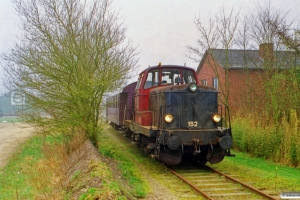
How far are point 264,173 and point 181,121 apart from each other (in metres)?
2.77

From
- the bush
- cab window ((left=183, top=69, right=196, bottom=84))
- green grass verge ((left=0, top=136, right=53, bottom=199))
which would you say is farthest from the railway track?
green grass verge ((left=0, top=136, right=53, bottom=199))

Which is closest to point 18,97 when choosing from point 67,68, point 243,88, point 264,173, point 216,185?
point 67,68

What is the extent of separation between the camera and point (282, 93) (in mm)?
13250

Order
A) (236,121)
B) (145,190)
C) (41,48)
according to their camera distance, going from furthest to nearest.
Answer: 1. (236,121)
2. (41,48)
3. (145,190)

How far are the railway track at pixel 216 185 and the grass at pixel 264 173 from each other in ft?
1.50

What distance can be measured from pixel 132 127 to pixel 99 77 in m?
2.30

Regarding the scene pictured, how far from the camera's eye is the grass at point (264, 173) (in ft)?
26.5

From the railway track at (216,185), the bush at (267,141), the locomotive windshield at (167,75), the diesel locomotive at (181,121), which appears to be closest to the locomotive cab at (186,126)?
the diesel locomotive at (181,121)

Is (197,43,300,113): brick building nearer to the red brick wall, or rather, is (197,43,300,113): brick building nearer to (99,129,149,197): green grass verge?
the red brick wall

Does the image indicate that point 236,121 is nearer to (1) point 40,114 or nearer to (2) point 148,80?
(2) point 148,80

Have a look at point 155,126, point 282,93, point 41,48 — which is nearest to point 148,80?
point 155,126

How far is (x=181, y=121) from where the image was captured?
398 inches

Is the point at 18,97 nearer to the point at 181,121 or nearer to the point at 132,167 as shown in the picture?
the point at 132,167

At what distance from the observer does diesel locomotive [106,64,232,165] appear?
9.45 m
